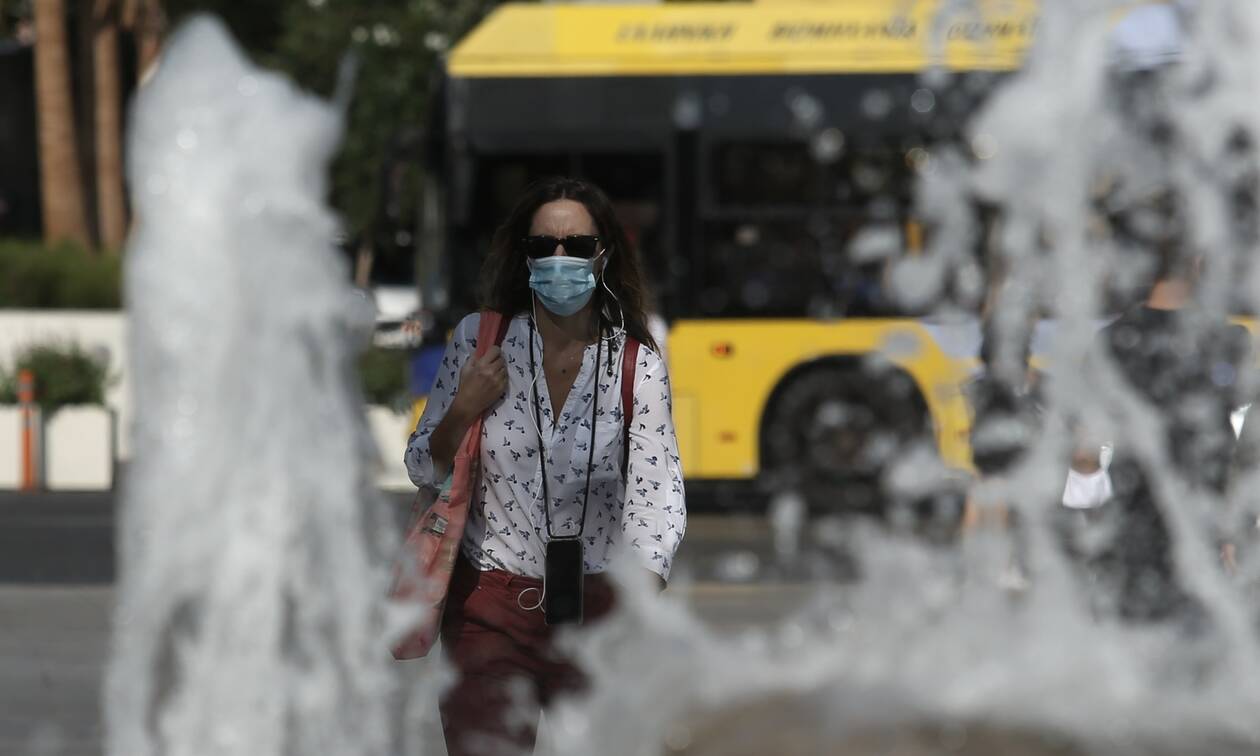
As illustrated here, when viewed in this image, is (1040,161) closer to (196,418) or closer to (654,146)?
(196,418)

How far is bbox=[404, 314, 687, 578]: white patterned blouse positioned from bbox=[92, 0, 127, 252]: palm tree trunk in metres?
25.3

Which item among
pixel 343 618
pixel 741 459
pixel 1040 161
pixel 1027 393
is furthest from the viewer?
pixel 741 459

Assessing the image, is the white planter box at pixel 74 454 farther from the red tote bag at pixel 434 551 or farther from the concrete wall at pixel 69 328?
the red tote bag at pixel 434 551

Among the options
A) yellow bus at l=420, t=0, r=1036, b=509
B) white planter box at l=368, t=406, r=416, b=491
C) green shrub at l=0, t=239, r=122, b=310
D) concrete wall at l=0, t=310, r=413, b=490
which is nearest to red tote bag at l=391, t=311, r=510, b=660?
yellow bus at l=420, t=0, r=1036, b=509

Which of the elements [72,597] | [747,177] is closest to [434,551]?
[72,597]

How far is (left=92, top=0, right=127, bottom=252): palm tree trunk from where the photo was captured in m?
29.0

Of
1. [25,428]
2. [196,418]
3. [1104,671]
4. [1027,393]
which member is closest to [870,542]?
[1104,671]

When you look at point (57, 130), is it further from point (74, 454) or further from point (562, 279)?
point (562, 279)

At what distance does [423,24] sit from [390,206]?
13.2m

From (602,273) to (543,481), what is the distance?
→ 0.43 metres

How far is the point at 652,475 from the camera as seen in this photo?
4.05 metres

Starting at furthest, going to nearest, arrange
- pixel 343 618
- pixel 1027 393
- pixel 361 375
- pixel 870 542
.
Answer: pixel 361 375
pixel 343 618
pixel 1027 393
pixel 870 542

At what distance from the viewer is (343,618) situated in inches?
301

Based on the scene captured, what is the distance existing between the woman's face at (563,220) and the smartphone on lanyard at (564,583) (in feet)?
1.96
